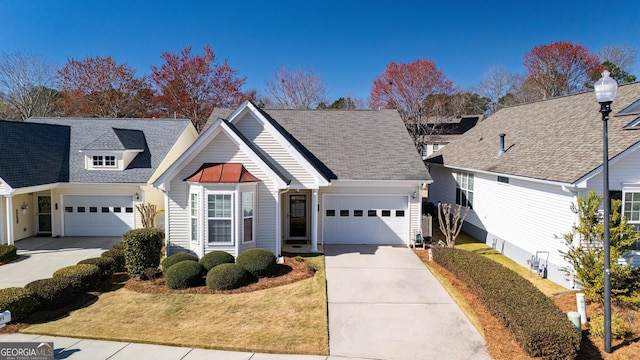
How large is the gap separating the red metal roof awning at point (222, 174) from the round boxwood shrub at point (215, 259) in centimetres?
259

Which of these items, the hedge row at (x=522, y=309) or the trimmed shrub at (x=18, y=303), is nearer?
the hedge row at (x=522, y=309)

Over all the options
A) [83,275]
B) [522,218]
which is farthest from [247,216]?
[522,218]

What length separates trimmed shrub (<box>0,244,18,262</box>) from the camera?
47.4 feet

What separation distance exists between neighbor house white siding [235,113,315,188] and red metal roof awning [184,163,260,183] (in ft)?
5.05

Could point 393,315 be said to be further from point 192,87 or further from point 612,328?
point 192,87

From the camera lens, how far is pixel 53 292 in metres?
10.0

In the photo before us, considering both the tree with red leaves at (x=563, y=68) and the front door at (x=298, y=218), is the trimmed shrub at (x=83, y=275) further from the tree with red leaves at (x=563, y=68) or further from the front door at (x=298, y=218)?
the tree with red leaves at (x=563, y=68)

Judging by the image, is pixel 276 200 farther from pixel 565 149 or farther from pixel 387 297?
pixel 565 149

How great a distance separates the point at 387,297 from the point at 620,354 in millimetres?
5349

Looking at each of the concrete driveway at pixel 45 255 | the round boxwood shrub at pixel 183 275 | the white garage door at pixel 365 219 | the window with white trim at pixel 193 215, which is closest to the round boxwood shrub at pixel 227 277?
the round boxwood shrub at pixel 183 275

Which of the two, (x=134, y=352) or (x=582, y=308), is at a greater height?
(x=582, y=308)

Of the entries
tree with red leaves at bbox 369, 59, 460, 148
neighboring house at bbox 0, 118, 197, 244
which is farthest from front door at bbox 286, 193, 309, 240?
tree with red leaves at bbox 369, 59, 460, 148

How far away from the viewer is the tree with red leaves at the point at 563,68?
40.1m

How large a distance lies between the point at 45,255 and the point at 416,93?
3139 centimetres
